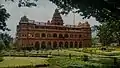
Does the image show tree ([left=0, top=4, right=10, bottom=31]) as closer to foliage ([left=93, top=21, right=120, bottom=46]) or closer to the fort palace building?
foliage ([left=93, top=21, right=120, bottom=46])

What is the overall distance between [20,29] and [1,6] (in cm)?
5844

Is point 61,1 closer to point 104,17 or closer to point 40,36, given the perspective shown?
point 104,17

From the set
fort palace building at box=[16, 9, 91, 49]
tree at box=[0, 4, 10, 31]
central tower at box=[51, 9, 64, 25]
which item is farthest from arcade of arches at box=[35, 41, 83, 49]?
tree at box=[0, 4, 10, 31]

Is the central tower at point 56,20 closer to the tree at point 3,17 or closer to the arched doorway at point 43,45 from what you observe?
the arched doorway at point 43,45

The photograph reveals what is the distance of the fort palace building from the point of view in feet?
238

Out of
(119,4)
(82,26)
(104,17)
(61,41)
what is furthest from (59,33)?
(119,4)

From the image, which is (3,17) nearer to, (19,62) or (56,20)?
(19,62)

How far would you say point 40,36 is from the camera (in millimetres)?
76562

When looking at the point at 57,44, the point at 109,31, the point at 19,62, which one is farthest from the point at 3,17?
the point at 57,44

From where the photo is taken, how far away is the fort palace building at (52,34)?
7256cm

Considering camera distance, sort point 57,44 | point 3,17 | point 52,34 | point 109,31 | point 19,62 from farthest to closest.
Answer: point 57,44 < point 52,34 < point 109,31 < point 19,62 < point 3,17

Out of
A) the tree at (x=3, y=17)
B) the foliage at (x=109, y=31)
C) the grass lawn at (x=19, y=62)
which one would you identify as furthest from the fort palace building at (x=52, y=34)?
the tree at (x=3, y=17)

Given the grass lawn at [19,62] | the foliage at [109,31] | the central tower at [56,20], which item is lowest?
the grass lawn at [19,62]

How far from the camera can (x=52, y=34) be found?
79.4 m
